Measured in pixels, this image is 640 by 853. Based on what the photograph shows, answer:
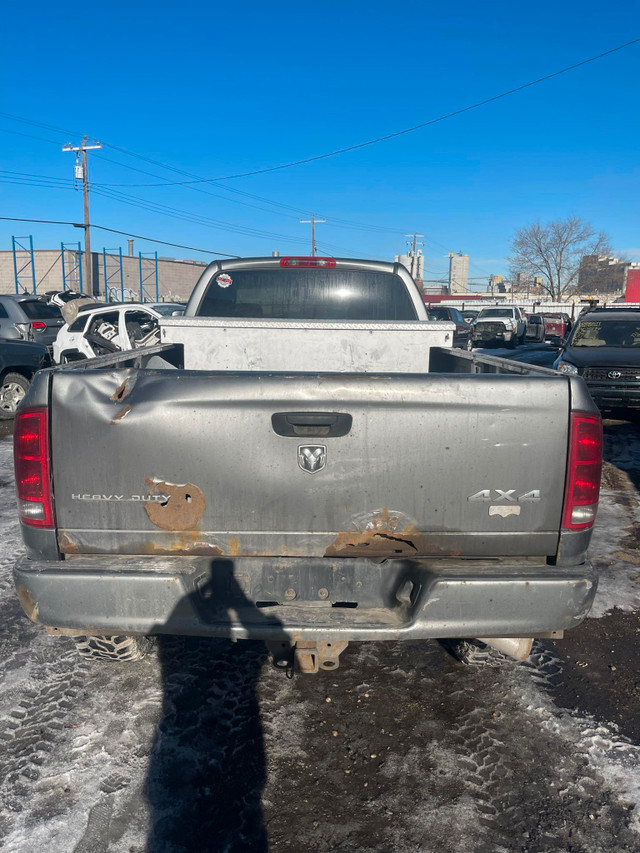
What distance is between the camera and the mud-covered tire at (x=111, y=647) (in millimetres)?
3182

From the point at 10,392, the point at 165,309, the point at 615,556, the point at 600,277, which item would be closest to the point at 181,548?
the point at 615,556

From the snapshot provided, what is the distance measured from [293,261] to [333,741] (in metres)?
3.40

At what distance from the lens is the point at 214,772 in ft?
8.92

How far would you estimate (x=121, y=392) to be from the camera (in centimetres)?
249

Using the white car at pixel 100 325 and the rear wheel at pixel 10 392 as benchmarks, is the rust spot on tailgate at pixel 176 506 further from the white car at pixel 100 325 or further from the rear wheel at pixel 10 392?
the white car at pixel 100 325

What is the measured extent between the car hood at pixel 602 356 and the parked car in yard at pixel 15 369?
8.67 m

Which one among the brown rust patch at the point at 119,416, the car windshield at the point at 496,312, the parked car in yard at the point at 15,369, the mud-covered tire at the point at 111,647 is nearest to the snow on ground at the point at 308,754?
the mud-covered tire at the point at 111,647

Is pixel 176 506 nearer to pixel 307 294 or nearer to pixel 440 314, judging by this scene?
pixel 307 294

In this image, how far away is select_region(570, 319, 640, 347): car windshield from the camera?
11266 millimetres

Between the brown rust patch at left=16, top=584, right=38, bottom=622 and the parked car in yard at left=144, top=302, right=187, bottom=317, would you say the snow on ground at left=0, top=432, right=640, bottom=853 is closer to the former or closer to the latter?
the brown rust patch at left=16, top=584, right=38, bottom=622

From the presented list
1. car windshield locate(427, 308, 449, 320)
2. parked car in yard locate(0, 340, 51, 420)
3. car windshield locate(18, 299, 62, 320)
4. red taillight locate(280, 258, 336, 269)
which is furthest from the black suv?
car windshield locate(427, 308, 449, 320)

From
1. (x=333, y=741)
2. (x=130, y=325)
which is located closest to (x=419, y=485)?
(x=333, y=741)

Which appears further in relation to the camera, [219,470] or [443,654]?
[443,654]

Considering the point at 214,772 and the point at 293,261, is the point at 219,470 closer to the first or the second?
the point at 214,772
